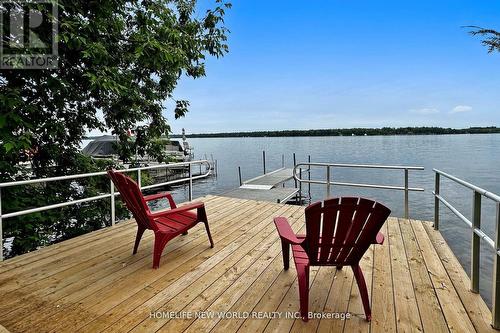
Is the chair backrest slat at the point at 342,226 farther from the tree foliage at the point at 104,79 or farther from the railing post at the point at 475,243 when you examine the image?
the tree foliage at the point at 104,79

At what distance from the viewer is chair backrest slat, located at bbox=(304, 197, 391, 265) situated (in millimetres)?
1841

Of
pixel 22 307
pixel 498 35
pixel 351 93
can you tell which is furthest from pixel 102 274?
pixel 351 93

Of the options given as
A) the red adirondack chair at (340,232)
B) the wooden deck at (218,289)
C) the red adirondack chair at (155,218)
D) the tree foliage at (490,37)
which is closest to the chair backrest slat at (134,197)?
the red adirondack chair at (155,218)

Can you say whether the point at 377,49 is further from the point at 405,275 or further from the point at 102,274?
the point at 102,274

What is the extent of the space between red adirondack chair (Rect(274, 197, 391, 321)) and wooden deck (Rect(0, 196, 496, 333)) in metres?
Result: 0.28

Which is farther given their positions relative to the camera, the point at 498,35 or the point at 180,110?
the point at 180,110

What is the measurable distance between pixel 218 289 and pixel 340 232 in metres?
1.11

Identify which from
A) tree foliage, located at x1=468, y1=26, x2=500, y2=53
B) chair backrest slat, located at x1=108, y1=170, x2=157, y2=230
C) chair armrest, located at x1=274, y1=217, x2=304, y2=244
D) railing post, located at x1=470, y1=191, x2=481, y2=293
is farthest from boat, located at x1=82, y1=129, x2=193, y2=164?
tree foliage, located at x1=468, y1=26, x2=500, y2=53

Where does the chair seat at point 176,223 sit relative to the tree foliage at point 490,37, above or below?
below

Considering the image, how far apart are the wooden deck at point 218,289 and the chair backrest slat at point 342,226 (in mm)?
439

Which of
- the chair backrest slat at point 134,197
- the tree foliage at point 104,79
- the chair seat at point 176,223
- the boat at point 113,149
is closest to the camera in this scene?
the chair backrest slat at point 134,197

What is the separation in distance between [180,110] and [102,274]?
3.66m

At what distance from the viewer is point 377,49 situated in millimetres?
16531

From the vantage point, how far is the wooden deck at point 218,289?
71.6 inches
